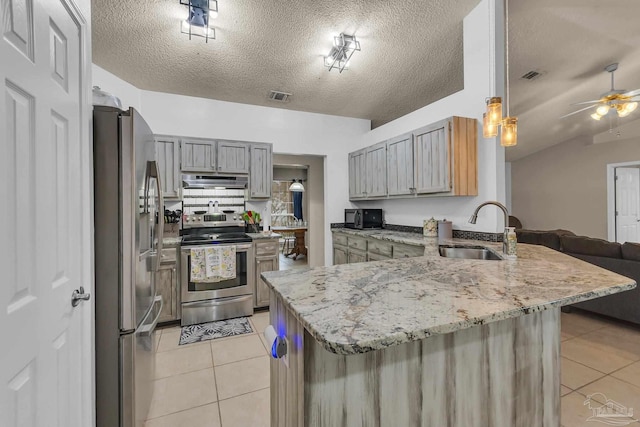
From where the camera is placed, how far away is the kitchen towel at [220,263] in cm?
329

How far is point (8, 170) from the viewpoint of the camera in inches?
32.5

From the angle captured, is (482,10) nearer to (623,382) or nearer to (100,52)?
(623,382)

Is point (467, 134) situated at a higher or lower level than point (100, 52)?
lower

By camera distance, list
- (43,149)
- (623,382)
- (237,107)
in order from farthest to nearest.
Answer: (237,107), (623,382), (43,149)

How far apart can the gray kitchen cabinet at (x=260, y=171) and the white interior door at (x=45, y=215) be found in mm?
2616

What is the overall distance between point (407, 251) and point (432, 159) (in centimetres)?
103

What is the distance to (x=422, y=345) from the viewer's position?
976mm

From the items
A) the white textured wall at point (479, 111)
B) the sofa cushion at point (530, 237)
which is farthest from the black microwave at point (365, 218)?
the sofa cushion at point (530, 237)

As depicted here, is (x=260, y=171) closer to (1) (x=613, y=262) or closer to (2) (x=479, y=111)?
(2) (x=479, y=111)

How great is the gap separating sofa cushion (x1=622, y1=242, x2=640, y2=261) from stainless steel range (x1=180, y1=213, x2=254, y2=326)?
13.6ft

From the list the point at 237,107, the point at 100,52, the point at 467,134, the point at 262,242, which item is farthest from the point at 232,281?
the point at 467,134

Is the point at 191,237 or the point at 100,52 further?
the point at 191,237

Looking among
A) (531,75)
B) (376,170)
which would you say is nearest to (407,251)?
(376,170)

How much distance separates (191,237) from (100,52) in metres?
2.15
